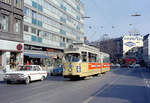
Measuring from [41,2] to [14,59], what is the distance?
553 inches

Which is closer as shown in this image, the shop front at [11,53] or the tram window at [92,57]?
the tram window at [92,57]

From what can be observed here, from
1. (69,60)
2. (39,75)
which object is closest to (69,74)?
(69,60)

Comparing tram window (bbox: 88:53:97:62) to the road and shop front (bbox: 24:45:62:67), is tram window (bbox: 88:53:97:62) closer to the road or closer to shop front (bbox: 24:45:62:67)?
the road

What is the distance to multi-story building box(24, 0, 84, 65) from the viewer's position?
38.2 m

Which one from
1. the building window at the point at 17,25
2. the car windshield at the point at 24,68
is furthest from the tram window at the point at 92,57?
the building window at the point at 17,25

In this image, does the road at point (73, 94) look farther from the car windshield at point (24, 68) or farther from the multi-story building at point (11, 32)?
the multi-story building at point (11, 32)

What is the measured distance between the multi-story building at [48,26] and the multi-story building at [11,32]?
277cm

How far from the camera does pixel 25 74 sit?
16.6 meters

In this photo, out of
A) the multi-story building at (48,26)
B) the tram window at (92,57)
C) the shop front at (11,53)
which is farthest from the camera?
the multi-story building at (48,26)

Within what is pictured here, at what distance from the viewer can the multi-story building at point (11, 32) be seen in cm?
3025

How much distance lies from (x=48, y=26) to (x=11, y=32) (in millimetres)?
14395

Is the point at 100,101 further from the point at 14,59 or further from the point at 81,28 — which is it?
the point at 81,28

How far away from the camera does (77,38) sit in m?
64.3

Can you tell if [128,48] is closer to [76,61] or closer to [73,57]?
[73,57]
